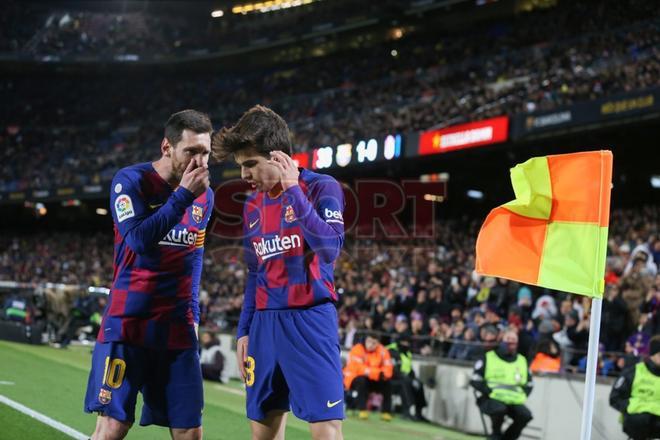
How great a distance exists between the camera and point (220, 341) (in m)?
17.5

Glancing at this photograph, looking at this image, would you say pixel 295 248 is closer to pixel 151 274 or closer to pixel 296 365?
pixel 296 365

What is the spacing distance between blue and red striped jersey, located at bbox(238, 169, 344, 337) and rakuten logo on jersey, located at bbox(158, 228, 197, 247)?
43cm

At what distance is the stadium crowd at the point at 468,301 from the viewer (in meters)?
11.7

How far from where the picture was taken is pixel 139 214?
408cm

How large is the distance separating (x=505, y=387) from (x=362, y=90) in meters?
24.4

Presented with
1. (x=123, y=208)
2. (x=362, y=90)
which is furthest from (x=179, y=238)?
(x=362, y=90)

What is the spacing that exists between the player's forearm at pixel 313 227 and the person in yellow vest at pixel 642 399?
5.97m

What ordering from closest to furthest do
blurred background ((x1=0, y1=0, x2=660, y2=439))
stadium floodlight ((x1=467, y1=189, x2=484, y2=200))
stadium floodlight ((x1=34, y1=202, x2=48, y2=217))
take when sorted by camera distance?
blurred background ((x1=0, y1=0, x2=660, y2=439)) < stadium floodlight ((x1=467, y1=189, x2=484, y2=200)) < stadium floodlight ((x1=34, y1=202, x2=48, y2=217))

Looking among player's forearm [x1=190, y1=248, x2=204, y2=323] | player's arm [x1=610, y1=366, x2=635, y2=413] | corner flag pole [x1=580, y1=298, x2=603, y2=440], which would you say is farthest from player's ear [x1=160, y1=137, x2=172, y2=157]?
player's arm [x1=610, y1=366, x2=635, y2=413]

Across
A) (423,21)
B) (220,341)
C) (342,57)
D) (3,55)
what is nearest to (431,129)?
(220,341)

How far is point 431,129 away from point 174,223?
66.5 ft

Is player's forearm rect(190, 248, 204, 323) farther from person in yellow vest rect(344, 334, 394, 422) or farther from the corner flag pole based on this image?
person in yellow vest rect(344, 334, 394, 422)

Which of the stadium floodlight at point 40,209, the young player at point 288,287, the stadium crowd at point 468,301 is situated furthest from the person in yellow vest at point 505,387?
the stadium floodlight at point 40,209

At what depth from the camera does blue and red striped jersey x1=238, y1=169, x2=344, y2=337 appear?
3.68 metres
